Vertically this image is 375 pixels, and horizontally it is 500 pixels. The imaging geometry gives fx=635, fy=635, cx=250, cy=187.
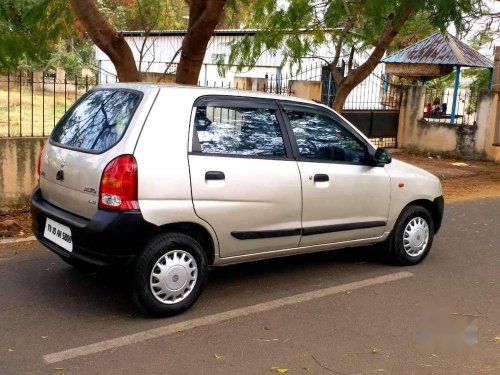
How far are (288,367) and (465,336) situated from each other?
57.9 inches

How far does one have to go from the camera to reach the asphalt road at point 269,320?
4.08m

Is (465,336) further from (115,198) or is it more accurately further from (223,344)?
(115,198)

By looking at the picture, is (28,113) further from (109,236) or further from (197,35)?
(109,236)

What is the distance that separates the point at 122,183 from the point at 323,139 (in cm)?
201

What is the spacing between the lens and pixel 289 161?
5281 mm

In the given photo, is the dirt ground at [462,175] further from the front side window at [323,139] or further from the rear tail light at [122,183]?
the rear tail light at [122,183]

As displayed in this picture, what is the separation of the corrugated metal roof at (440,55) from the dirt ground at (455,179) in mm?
2827

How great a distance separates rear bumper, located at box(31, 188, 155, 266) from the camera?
441 centimetres

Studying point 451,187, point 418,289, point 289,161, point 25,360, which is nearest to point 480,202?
point 451,187

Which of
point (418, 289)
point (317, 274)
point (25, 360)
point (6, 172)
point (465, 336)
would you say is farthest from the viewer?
point (6, 172)

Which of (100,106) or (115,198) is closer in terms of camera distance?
(115,198)

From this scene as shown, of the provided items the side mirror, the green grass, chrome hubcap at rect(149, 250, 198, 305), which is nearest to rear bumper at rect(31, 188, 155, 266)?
chrome hubcap at rect(149, 250, 198, 305)

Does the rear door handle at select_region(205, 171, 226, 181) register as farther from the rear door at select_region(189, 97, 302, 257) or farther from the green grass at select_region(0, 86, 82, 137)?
the green grass at select_region(0, 86, 82, 137)

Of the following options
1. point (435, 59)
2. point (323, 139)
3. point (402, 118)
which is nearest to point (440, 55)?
point (435, 59)
